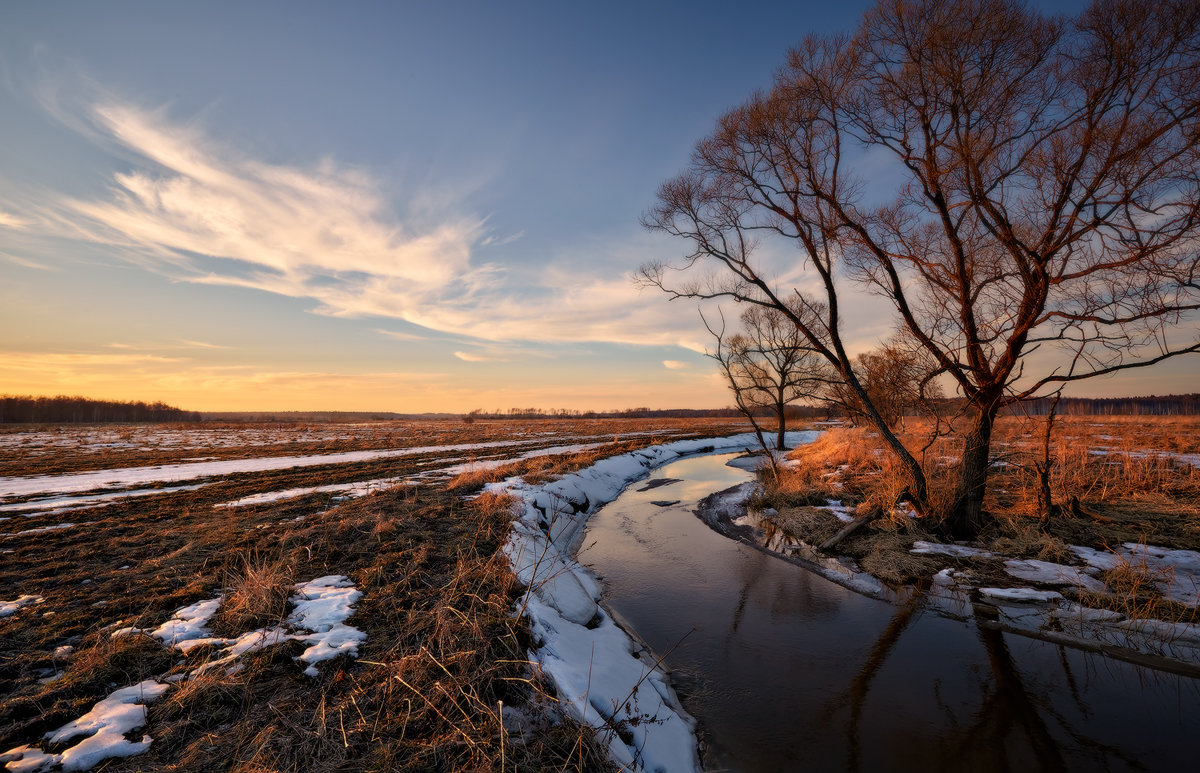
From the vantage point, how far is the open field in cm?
345

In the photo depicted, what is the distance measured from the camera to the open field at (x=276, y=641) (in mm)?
3451

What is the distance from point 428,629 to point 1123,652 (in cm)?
828

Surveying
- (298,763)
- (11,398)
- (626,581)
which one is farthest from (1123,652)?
(11,398)

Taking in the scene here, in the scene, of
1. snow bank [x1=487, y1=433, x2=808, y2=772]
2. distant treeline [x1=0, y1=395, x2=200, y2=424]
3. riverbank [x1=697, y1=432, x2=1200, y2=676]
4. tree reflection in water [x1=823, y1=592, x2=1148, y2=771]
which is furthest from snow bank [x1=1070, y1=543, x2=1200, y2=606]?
distant treeline [x1=0, y1=395, x2=200, y2=424]

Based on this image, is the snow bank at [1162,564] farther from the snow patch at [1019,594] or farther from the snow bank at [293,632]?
the snow bank at [293,632]

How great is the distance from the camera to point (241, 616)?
532cm

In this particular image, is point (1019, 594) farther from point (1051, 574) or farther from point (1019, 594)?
point (1051, 574)

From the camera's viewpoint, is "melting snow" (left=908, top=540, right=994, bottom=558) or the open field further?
"melting snow" (left=908, top=540, right=994, bottom=558)

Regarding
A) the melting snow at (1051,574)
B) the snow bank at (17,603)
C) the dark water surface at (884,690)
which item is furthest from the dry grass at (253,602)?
the melting snow at (1051,574)

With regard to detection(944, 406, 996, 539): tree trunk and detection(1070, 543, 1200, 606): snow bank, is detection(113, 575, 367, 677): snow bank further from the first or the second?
detection(944, 406, 996, 539): tree trunk

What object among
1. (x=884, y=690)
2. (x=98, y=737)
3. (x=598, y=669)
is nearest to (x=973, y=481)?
(x=884, y=690)

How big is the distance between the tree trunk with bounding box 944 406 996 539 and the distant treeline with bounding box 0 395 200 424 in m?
110

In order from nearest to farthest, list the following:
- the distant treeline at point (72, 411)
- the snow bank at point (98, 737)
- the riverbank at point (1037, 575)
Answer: the snow bank at point (98, 737) → the riverbank at point (1037, 575) → the distant treeline at point (72, 411)

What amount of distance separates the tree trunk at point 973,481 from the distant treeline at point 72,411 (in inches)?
4338
